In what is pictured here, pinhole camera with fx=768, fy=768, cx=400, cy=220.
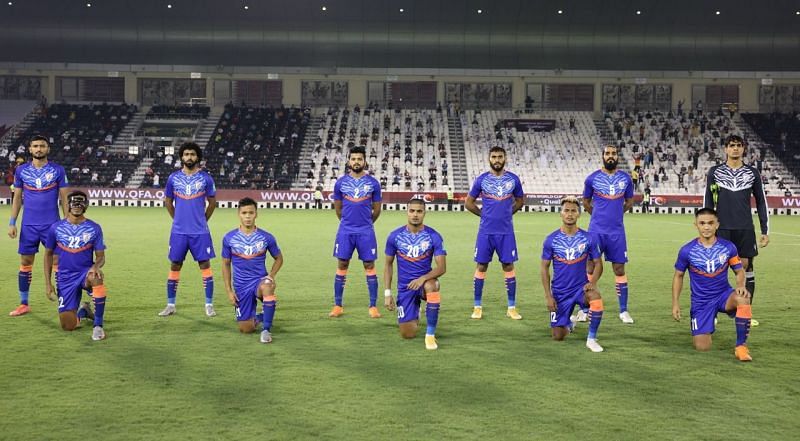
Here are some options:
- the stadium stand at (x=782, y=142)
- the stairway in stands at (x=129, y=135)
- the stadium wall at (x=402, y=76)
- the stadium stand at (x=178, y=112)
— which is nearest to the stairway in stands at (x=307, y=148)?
the stadium wall at (x=402, y=76)

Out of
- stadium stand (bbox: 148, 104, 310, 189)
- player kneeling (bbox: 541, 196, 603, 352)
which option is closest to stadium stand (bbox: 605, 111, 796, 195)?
stadium stand (bbox: 148, 104, 310, 189)

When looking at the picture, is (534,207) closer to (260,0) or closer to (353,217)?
(260,0)

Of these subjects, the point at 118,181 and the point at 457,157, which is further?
the point at 457,157

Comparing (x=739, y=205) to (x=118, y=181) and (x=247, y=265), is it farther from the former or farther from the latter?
A: (x=118, y=181)

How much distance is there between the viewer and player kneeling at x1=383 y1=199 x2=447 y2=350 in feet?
27.7

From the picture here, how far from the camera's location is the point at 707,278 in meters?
8.12

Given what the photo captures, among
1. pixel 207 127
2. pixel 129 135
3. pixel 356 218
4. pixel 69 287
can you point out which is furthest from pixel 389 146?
pixel 69 287

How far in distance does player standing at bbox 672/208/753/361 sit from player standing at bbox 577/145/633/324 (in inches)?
A: 63.1

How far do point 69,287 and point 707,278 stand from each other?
7.07 metres

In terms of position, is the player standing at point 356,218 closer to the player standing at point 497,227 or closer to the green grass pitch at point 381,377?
the green grass pitch at point 381,377

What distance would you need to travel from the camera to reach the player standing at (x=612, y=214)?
9.90 metres

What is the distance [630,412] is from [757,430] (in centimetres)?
88

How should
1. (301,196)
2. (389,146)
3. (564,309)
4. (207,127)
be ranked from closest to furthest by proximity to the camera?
(564,309), (301,196), (389,146), (207,127)

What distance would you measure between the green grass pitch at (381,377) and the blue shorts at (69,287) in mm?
345
